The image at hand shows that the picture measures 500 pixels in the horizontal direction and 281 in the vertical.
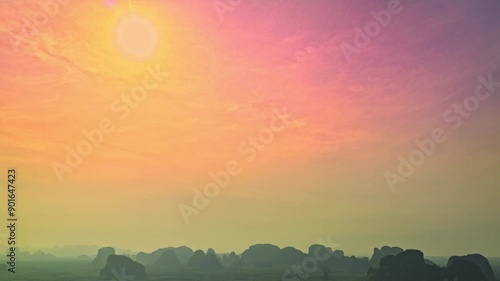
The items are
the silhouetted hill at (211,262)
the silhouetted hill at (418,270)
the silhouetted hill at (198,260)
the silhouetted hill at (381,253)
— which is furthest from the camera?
the silhouetted hill at (198,260)

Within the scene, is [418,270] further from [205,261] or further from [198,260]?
[198,260]

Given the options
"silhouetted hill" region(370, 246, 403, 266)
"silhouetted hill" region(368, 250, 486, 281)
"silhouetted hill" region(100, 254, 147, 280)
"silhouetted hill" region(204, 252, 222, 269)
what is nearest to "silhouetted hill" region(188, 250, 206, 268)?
"silhouetted hill" region(204, 252, 222, 269)

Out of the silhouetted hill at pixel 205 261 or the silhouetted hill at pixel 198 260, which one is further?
the silhouetted hill at pixel 198 260

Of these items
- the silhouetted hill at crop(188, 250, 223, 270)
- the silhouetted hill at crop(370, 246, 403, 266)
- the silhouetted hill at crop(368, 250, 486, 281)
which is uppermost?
the silhouetted hill at crop(188, 250, 223, 270)

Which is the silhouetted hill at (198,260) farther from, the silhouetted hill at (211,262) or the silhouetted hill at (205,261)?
the silhouetted hill at (211,262)

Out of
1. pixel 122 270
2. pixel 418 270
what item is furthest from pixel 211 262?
pixel 418 270

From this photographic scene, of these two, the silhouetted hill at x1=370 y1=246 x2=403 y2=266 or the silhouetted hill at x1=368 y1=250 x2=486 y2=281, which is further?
the silhouetted hill at x1=370 y1=246 x2=403 y2=266

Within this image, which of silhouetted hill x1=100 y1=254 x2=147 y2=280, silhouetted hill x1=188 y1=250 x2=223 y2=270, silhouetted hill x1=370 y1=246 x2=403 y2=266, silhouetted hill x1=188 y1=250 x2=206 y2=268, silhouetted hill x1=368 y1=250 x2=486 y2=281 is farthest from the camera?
silhouetted hill x1=188 y1=250 x2=206 y2=268

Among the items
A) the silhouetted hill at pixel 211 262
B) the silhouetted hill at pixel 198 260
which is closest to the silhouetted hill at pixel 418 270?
the silhouetted hill at pixel 211 262

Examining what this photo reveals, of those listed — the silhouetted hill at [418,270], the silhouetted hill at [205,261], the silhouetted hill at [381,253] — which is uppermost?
the silhouetted hill at [205,261]

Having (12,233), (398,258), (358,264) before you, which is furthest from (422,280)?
(358,264)

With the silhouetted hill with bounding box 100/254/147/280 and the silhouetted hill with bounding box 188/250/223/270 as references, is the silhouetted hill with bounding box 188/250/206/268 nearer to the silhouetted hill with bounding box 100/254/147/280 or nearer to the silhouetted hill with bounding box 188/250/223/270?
the silhouetted hill with bounding box 188/250/223/270

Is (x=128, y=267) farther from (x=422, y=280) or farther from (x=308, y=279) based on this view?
(x=422, y=280)

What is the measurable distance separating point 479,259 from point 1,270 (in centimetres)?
12361
